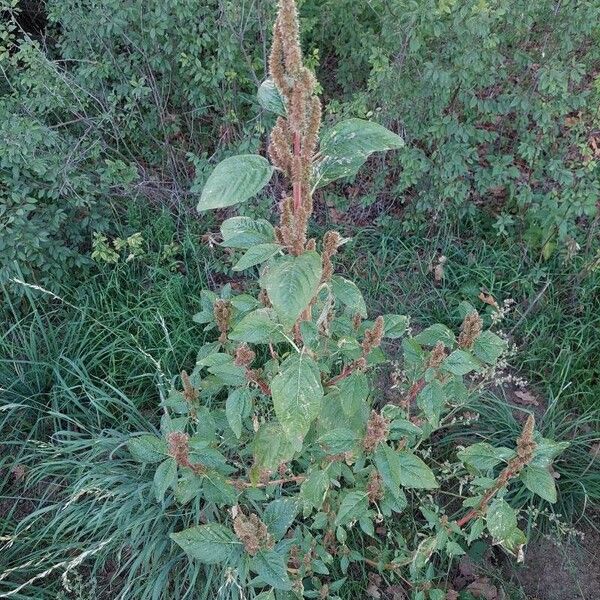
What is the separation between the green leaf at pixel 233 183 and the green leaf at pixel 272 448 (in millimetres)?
582

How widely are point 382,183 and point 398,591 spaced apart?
1.81 metres

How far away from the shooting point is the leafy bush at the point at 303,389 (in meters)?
1.07

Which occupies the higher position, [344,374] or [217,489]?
[344,374]

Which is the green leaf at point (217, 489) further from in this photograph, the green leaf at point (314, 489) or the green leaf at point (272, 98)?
the green leaf at point (272, 98)

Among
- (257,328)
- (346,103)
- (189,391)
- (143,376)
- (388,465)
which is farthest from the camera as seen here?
(346,103)

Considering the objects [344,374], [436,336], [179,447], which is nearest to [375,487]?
[344,374]

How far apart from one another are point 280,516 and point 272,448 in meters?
0.24

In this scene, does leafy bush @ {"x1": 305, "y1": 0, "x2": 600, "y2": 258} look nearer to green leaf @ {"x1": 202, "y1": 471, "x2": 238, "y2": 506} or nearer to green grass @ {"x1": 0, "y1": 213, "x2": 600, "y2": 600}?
green grass @ {"x1": 0, "y1": 213, "x2": 600, "y2": 600}

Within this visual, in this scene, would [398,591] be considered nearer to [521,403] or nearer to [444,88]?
[521,403]

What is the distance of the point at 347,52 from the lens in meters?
3.02

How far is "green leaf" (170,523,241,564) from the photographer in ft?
4.66

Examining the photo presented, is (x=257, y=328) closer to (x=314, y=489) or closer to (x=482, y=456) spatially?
(x=314, y=489)

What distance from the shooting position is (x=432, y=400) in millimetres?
1482

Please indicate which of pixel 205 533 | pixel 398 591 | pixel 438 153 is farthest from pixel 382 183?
pixel 205 533
